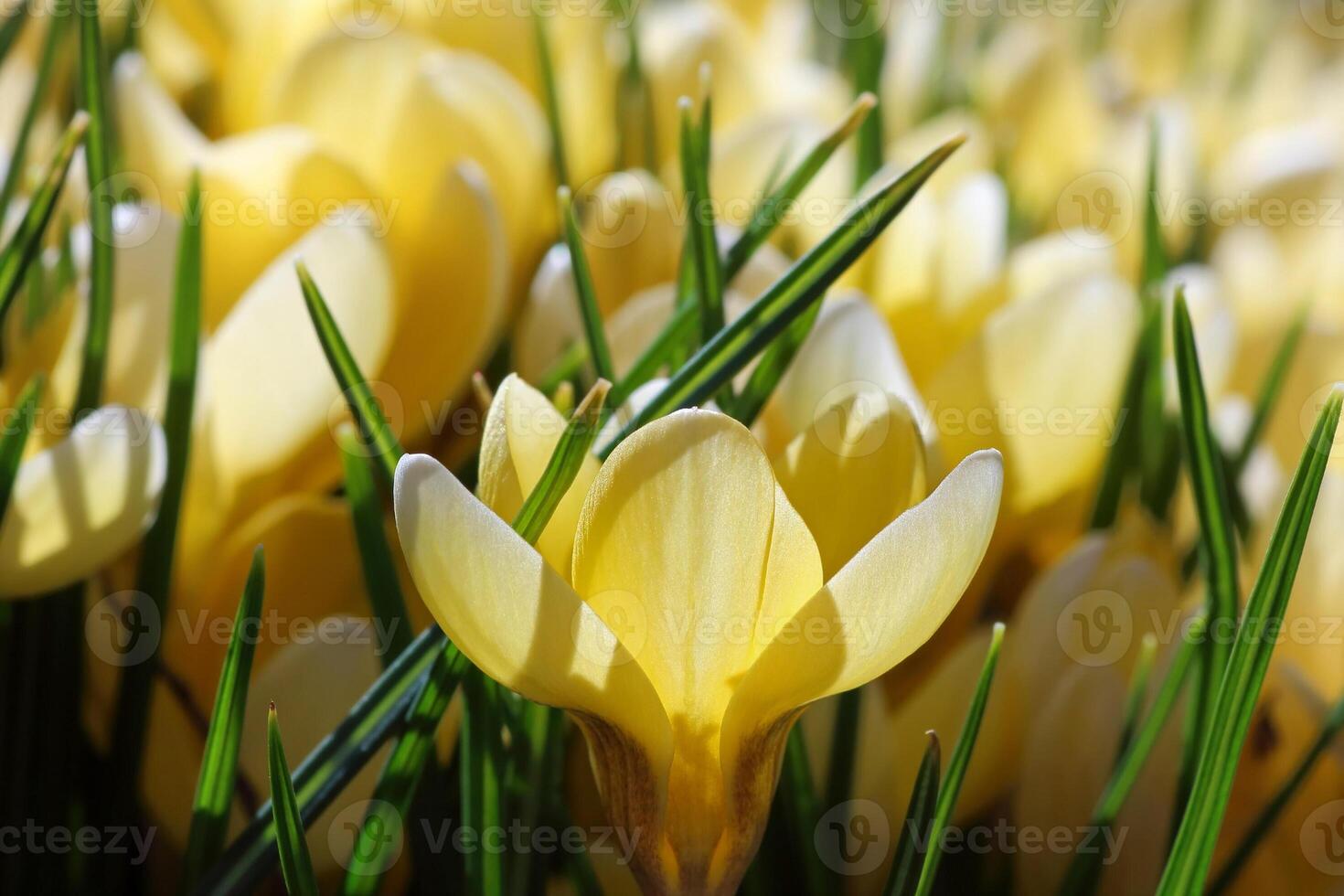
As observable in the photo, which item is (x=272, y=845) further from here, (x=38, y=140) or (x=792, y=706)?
(x=38, y=140)

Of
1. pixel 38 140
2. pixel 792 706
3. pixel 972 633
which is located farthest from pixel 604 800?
pixel 38 140

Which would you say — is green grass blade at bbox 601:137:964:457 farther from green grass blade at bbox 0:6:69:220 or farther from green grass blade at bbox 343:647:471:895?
green grass blade at bbox 0:6:69:220

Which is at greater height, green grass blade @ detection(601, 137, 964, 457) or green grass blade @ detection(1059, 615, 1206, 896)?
green grass blade @ detection(601, 137, 964, 457)

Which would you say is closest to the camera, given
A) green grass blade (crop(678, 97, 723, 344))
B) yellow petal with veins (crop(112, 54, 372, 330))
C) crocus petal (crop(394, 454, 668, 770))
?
crocus petal (crop(394, 454, 668, 770))

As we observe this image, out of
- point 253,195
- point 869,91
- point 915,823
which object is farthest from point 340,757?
point 869,91

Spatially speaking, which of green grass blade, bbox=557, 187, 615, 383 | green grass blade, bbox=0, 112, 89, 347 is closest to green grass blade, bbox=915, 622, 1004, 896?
green grass blade, bbox=557, 187, 615, 383

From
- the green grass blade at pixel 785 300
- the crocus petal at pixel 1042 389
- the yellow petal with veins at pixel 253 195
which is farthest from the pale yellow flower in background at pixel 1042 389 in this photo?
the yellow petal with veins at pixel 253 195
